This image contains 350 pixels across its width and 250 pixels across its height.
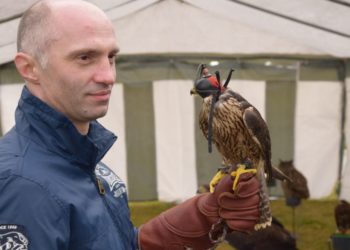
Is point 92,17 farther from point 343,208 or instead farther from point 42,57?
point 343,208

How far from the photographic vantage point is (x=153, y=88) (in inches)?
261

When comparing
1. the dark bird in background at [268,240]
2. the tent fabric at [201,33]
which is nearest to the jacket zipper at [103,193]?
the dark bird in background at [268,240]

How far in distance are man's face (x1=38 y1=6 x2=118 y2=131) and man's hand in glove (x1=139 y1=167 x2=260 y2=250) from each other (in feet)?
2.62

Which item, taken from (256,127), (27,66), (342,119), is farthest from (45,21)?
(342,119)

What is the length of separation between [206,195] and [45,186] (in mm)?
1020

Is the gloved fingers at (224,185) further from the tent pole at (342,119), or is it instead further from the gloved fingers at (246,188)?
the tent pole at (342,119)

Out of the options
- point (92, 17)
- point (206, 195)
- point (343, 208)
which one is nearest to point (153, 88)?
point (343, 208)

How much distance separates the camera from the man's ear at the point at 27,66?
132 cm

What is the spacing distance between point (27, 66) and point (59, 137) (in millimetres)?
198

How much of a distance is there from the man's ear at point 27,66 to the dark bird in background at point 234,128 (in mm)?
848

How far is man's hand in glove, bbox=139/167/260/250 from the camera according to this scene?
2037 mm

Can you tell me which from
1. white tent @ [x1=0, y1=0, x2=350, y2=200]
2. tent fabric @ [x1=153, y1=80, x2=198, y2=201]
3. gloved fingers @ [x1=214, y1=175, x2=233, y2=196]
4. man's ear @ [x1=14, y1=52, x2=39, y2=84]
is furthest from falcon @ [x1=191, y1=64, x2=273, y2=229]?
tent fabric @ [x1=153, y1=80, x2=198, y2=201]

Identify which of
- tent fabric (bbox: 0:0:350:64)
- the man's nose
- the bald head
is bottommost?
the man's nose

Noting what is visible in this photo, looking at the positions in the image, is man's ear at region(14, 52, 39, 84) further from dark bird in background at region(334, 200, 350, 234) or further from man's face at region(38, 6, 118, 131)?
dark bird in background at region(334, 200, 350, 234)
